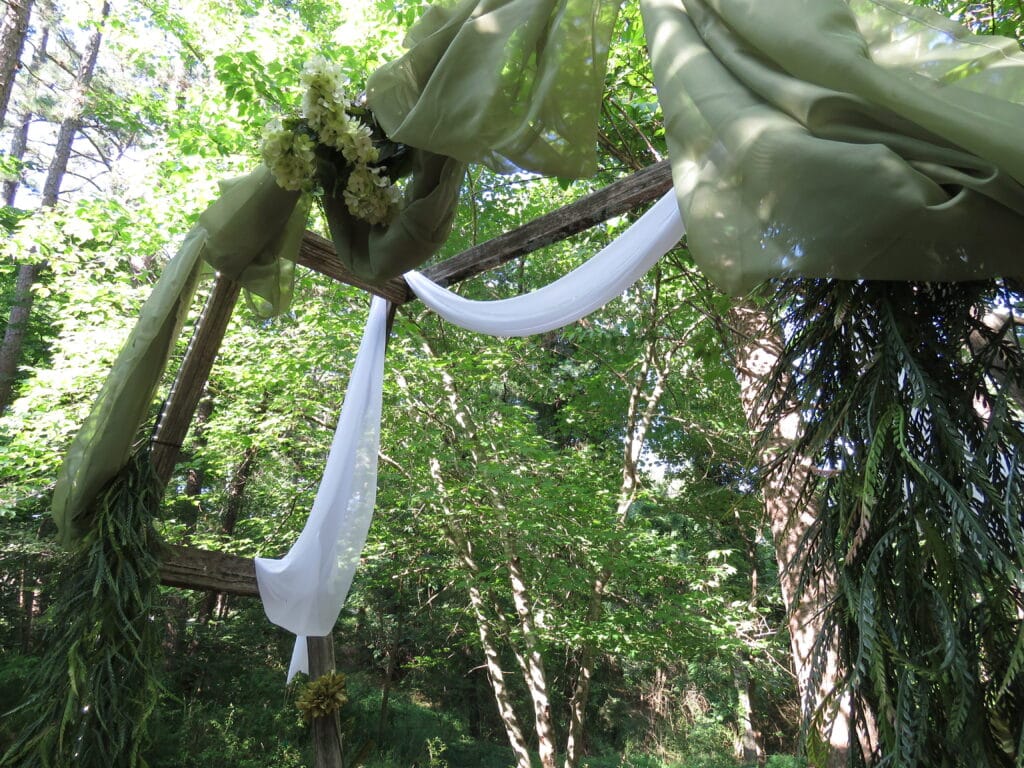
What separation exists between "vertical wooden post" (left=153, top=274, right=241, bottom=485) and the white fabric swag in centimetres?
55

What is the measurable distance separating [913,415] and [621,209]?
169 cm

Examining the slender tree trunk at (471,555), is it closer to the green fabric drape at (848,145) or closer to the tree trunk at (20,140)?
the green fabric drape at (848,145)

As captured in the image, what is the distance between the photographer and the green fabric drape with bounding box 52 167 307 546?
5.96 ft

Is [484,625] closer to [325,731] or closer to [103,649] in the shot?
[325,731]

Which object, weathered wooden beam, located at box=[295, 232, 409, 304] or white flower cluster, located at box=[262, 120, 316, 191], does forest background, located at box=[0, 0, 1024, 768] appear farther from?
white flower cluster, located at box=[262, 120, 316, 191]

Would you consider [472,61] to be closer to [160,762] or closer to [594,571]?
[594,571]

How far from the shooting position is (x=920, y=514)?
0.63 meters

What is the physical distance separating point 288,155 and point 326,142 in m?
0.09

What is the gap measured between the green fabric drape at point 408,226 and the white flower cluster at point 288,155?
0.22ft

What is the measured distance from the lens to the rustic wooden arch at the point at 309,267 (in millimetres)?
2240

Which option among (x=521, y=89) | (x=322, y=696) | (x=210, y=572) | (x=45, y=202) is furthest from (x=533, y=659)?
(x=45, y=202)

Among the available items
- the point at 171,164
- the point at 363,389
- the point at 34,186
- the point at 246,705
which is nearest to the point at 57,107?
the point at 34,186

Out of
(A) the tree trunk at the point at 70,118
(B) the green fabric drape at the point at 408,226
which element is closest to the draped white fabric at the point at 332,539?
(B) the green fabric drape at the point at 408,226

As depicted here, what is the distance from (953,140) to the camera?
2.02 ft
